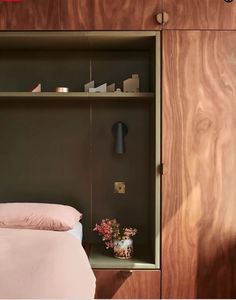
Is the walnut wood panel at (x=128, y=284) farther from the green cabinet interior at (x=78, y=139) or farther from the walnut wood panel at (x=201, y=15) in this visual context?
the walnut wood panel at (x=201, y=15)

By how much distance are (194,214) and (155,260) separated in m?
0.42

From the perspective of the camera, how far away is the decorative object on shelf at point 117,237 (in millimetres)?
2709

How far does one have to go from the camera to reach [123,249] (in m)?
2.70

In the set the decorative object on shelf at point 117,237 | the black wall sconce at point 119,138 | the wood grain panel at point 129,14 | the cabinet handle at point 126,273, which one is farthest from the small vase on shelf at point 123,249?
the wood grain panel at point 129,14

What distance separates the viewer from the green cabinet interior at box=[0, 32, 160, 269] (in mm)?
3045

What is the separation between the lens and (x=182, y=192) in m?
2.59

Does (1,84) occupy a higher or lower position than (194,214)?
higher

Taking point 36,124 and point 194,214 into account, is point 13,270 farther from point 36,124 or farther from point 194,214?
point 36,124

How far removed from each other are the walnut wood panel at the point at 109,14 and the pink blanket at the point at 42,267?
1.44 m

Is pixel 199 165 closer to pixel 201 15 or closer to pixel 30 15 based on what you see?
pixel 201 15

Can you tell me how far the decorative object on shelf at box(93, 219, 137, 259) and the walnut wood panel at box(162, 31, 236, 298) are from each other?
28 cm

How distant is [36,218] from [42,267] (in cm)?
86

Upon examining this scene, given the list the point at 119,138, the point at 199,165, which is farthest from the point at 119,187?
the point at 199,165

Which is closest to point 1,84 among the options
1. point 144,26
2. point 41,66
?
point 41,66
